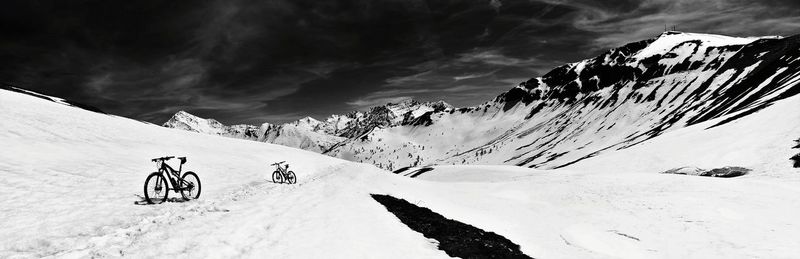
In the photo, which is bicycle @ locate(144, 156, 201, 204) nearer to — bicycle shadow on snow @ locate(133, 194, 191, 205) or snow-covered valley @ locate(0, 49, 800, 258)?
bicycle shadow on snow @ locate(133, 194, 191, 205)

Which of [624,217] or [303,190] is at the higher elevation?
[303,190]

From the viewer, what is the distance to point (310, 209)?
1708 cm

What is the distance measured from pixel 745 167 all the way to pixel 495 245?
38.9m

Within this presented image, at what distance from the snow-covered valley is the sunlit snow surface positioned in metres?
0.07

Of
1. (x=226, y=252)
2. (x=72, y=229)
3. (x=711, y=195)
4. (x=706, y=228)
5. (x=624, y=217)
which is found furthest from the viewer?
(x=711, y=195)

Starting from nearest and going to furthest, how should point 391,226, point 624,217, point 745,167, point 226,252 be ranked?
point 226,252
point 391,226
point 624,217
point 745,167

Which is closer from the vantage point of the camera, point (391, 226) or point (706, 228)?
point (391, 226)

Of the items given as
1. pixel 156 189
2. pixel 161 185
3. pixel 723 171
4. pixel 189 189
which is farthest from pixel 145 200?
pixel 723 171

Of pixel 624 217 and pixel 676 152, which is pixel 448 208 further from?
pixel 676 152

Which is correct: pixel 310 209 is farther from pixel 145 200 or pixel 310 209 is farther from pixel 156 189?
pixel 145 200

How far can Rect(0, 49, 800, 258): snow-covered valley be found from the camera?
448 inches

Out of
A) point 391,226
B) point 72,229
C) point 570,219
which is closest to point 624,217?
point 570,219

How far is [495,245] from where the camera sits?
48.4 ft

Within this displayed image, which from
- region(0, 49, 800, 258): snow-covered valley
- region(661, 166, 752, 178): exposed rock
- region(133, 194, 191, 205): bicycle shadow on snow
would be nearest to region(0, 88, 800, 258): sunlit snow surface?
region(0, 49, 800, 258): snow-covered valley
